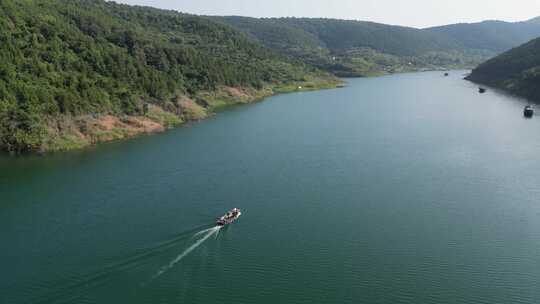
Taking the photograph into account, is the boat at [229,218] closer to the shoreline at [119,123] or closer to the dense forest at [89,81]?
the shoreline at [119,123]

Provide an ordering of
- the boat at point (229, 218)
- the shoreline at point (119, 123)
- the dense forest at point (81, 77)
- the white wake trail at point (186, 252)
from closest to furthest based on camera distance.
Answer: the white wake trail at point (186, 252), the boat at point (229, 218), the shoreline at point (119, 123), the dense forest at point (81, 77)

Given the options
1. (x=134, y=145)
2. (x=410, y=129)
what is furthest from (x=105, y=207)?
(x=410, y=129)

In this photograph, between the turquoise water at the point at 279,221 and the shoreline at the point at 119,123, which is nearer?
the turquoise water at the point at 279,221

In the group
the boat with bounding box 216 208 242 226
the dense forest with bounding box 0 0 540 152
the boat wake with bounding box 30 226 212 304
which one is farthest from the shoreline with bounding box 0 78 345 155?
the boat wake with bounding box 30 226 212 304

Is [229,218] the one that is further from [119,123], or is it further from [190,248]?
[119,123]

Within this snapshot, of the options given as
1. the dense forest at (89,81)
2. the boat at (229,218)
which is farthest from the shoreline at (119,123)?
the boat at (229,218)

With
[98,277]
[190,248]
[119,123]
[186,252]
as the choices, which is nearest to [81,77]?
[119,123]

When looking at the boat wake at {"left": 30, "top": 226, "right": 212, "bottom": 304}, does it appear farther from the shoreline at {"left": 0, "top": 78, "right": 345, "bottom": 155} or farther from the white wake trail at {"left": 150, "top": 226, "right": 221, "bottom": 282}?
the shoreline at {"left": 0, "top": 78, "right": 345, "bottom": 155}
